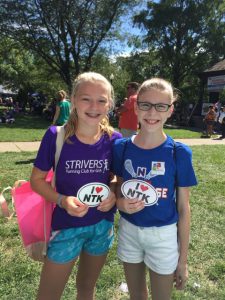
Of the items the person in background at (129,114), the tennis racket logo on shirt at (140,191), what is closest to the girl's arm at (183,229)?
the tennis racket logo on shirt at (140,191)

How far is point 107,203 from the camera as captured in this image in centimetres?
225

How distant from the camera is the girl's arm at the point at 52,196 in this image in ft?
6.82

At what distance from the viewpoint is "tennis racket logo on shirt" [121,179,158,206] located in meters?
2.17

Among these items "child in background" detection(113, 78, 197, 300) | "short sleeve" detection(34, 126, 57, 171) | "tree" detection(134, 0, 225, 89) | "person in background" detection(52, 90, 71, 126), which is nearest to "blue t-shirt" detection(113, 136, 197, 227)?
"child in background" detection(113, 78, 197, 300)

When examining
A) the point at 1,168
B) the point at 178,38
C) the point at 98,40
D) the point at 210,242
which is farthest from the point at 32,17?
the point at 210,242

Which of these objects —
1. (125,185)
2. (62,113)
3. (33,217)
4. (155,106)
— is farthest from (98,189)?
(62,113)

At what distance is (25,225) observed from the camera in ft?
7.77

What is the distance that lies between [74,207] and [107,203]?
0.26 m

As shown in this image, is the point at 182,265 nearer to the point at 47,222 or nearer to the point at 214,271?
the point at 47,222

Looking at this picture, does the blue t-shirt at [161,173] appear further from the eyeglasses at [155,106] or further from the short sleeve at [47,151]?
the short sleeve at [47,151]

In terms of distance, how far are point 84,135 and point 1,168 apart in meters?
6.08

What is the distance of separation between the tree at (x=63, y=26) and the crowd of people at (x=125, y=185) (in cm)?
2370

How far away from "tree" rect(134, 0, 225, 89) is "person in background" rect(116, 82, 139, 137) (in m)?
23.5

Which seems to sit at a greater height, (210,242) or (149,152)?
(149,152)
